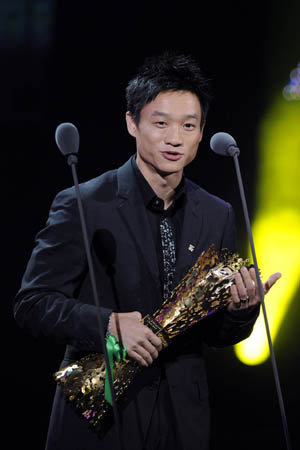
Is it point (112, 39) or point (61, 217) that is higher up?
point (112, 39)

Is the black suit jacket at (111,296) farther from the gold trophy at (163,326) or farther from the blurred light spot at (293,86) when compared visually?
the blurred light spot at (293,86)

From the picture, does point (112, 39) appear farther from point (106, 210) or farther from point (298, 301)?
point (298, 301)

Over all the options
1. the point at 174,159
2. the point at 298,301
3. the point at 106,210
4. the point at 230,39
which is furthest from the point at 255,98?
the point at 106,210

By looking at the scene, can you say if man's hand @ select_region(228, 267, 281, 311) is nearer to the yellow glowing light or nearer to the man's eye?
the man's eye

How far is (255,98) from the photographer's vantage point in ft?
11.9

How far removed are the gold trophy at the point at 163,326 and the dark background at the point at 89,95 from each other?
5.29 feet

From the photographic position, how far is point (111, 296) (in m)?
2.04

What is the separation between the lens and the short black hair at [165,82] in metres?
2.21

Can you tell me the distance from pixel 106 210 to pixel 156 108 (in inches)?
17.4

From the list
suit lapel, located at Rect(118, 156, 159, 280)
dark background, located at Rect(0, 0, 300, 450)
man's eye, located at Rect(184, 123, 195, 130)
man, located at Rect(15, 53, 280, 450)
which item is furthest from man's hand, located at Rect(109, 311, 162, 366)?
dark background, located at Rect(0, 0, 300, 450)

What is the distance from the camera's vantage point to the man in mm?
1924

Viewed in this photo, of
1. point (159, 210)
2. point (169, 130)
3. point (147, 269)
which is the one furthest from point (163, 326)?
point (169, 130)

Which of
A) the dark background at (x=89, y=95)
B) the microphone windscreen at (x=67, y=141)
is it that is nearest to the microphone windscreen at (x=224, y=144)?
the microphone windscreen at (x=67, y=141)

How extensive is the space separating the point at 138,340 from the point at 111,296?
336 mm
